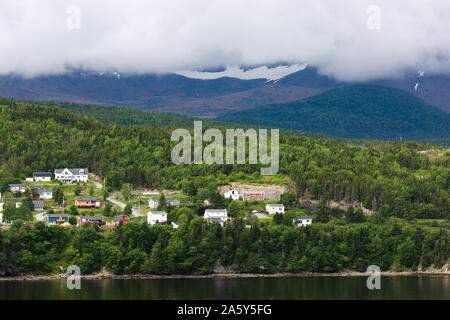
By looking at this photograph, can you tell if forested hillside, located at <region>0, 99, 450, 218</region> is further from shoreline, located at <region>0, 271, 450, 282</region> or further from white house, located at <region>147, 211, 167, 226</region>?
shoreline, located at <region>0, 271, 450, 282</region>

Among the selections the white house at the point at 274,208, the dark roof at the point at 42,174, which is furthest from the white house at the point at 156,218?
the dark roof at the point at 42,174

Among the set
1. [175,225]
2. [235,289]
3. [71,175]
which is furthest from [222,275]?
[71,175]

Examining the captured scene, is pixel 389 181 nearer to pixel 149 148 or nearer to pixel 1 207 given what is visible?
pixel 149 148

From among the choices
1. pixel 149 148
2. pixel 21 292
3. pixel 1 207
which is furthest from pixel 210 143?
pixel 21 292

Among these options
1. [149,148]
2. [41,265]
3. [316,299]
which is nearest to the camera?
[316,299]

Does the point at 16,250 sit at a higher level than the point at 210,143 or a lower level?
lower

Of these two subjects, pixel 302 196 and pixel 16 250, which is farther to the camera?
pixel 302 196
